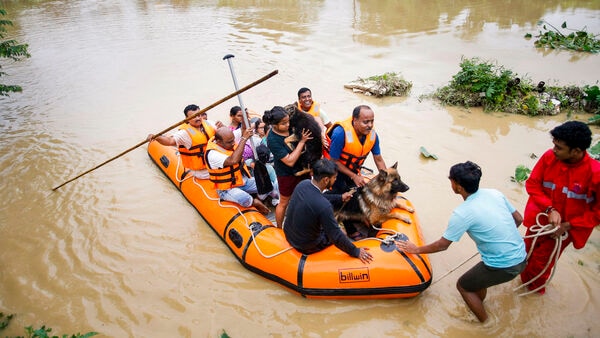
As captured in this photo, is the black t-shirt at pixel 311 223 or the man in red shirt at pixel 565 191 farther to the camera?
the black t-shirt at pixel 311 223

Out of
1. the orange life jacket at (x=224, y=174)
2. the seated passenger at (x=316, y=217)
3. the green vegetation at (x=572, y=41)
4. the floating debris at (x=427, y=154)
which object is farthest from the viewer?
the green vegetation at (x=572, y=41)

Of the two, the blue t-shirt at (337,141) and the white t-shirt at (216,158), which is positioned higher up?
the blue t-shirt at (337,141)

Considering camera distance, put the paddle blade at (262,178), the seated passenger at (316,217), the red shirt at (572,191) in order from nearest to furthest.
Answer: the red shirt at (572,191)
the seated passenger at (316,217)
the paddle blade at (262,178)

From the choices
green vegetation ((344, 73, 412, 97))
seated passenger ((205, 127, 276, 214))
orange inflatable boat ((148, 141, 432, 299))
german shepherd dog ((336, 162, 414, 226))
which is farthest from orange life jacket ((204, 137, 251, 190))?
green vegetation ((344, 73, 412, 97))

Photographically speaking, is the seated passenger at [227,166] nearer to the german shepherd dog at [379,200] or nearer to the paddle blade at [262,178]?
the paddle blade at [262,178]

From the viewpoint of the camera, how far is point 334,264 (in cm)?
331

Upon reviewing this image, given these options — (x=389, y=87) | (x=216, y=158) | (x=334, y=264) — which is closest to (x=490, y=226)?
(x=334, y=264)

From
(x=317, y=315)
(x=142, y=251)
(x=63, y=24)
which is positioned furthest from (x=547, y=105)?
(x=63, y=24)

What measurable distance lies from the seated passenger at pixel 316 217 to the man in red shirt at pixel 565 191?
1.55m

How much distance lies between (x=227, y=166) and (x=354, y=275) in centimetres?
198

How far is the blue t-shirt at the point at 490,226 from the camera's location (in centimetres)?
254

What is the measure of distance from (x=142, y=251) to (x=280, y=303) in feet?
6.48

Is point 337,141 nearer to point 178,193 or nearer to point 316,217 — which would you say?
point 316,217

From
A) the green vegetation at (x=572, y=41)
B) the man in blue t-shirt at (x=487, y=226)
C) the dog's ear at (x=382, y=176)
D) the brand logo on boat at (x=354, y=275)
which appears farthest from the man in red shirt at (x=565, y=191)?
the green vegetation at (x=572, y=41)
